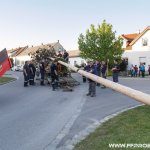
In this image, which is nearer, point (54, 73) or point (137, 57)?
point (54, 73)

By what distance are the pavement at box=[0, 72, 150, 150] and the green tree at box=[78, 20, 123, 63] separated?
1365 inches

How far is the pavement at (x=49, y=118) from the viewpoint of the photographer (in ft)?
25.0

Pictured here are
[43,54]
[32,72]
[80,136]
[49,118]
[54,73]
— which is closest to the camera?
[80,136]

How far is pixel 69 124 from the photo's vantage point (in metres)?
9.59

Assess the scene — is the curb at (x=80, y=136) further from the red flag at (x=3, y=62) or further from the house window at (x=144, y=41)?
the house window at (x=144, y=41)

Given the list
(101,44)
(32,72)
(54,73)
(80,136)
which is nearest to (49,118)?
(80,136)

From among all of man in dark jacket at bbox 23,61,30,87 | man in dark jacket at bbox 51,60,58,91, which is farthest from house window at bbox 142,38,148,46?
man in dark jacket at bbox 51,60,58,91

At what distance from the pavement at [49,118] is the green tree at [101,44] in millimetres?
34676

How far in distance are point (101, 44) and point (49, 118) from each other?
43013 millimetres

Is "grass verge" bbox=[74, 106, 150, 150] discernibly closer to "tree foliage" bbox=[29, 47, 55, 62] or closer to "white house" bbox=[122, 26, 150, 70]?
"tree foliage" bbox=[29, 47, 55, 62]

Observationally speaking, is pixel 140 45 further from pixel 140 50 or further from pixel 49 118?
pixel 49 118

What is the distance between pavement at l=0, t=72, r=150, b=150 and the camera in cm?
763

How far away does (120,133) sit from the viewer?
7738mm

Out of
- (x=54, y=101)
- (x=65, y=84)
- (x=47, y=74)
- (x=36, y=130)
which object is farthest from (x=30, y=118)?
(x=47, y=74)
